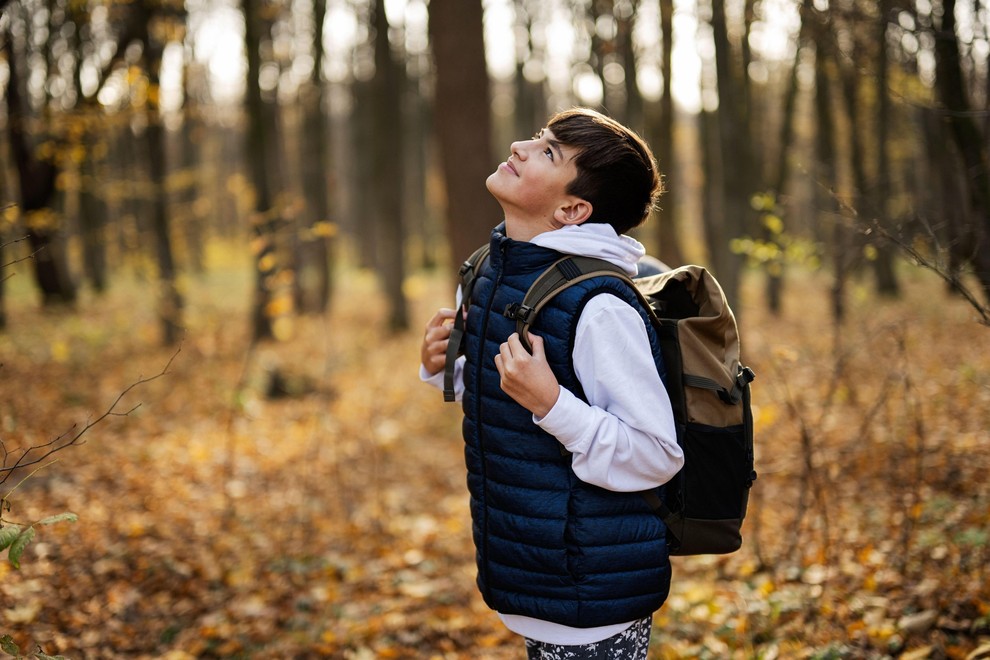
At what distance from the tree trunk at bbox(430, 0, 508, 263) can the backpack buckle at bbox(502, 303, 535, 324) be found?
5449mm

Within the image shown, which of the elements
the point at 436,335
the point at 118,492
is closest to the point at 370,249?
the point at 118,492

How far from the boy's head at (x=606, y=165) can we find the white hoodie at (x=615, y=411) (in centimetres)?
32

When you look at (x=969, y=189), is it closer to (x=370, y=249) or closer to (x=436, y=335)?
(x=436, y=335)

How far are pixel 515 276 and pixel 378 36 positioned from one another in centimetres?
1277

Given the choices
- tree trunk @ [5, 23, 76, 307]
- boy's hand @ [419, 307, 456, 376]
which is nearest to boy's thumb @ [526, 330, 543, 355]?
boy's hand @ [419, 307, 456, 376]

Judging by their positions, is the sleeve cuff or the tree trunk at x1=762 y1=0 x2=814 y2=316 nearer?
the sleeve cuff

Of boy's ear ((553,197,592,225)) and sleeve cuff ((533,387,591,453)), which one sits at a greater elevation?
boy's ear ((553,197,592,225))

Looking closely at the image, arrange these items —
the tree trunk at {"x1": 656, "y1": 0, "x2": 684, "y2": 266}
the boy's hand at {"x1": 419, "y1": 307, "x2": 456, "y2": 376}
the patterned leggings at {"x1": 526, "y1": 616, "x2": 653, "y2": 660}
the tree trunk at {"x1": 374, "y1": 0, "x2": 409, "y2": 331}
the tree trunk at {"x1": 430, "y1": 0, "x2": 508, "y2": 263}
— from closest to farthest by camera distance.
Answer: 1. the patterned leggings at {"x1": 526, "y1": 616, "x2": 653, "y2": 660}
2. the boy's hand at {"x1": 419, "y1": 307, "x2": 456, "y2": 376}
3. the tree trunk at {"x1": 430, "y1": 0, "x2": 508, "y2": 263}
4. the tree trunk at {"x1": 656, "y1": 0, "x2": 684, "y2": 266}
5. the tree trunk at {"x1": 374, "y1": 0, "x2": 409, "y2": 331}

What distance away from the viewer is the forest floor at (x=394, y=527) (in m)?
3.94

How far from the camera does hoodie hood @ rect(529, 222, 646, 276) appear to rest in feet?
6.79

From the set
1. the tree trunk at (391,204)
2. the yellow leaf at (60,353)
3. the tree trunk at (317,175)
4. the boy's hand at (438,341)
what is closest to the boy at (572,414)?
the boy's hand at (438,341)

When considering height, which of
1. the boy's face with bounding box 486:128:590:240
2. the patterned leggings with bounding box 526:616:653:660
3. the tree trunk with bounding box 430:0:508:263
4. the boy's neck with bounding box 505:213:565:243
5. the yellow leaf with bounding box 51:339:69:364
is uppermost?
the tree trunk with bounding box 430:0:508:263

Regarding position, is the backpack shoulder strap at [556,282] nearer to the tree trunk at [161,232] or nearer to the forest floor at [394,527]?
the forest floor at [394,527]

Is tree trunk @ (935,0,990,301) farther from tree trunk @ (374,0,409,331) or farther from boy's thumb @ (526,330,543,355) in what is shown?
tree trunk @ (374,0,409,331)
